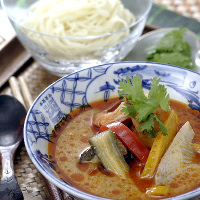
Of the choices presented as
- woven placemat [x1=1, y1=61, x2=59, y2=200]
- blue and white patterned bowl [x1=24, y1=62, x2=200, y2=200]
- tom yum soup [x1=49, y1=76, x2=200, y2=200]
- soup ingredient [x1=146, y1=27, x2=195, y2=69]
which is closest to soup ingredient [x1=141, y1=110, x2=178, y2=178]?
tom yum soup [x1=49, y1=76, x2=200, y2=200]

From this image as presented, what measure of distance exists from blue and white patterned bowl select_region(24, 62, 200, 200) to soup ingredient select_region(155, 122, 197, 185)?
34 centimetres

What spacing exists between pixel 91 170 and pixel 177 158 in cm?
39

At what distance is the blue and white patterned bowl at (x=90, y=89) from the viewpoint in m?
1.71

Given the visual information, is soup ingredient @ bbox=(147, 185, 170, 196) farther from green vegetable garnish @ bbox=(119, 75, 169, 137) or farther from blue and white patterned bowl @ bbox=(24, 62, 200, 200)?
blue and white patterned bowl @ bbox=(24, 62, 200, 200)

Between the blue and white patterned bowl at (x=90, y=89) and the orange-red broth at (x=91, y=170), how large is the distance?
0.07 metres

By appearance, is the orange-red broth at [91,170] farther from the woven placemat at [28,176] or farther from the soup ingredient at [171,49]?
the soup ingredient at [171,49]

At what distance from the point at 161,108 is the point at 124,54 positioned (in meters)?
1.05

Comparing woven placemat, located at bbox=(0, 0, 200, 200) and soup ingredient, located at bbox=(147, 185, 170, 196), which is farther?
woven placemat, located at bbox=(0, 0, 200, 200)

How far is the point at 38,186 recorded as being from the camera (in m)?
1.75

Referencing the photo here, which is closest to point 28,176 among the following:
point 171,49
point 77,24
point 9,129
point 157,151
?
point 9,129

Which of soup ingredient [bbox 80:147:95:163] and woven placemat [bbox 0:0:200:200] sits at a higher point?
soup ingredient [bbox 80:147:95:163]

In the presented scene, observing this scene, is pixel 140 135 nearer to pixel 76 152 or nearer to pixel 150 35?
pixel 76 152

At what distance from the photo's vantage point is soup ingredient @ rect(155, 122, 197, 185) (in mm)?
1477

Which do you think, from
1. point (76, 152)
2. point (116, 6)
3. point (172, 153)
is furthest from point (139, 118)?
point (116, 6)
